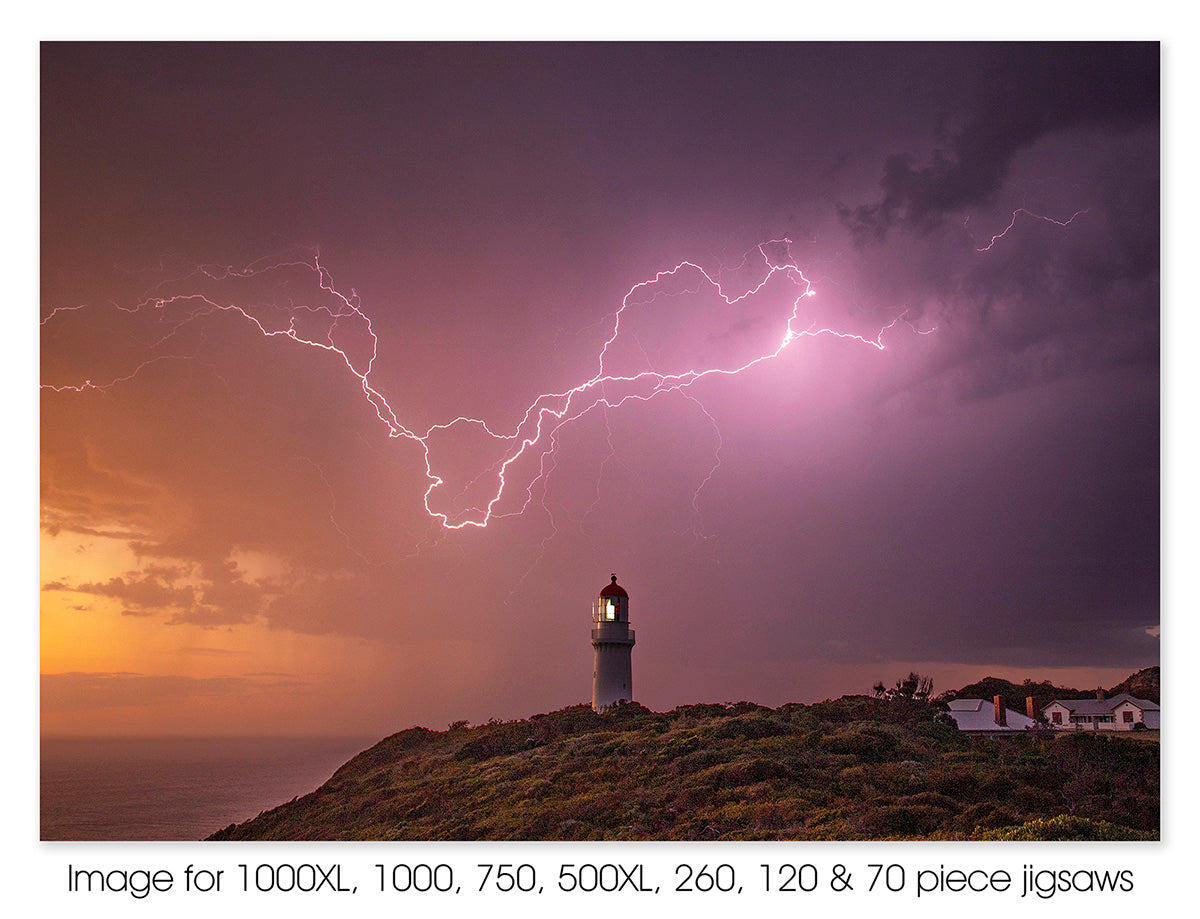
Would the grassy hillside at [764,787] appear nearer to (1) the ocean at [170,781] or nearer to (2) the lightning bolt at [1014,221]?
(1) the ocean at [170,781]

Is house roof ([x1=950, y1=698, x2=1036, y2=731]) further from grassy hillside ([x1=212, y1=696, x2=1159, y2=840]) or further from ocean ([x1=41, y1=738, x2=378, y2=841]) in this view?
ocean ([x1=41, y1=738, x2=378, y2=841])

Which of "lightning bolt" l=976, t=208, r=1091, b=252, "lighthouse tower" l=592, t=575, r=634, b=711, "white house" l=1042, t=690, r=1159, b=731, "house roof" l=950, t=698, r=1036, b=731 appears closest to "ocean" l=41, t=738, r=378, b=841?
"lighthouse tower" l=592, t=575, r=634, b=711

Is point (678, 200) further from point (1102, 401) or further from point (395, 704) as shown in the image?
point (395, 704)

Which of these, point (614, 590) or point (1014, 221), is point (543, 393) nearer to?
point (614, 590)

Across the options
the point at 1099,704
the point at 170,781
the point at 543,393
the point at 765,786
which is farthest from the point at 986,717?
the point at 170,781

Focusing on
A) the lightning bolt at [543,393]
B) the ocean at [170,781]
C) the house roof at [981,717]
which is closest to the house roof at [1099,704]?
the house roof at [981,717]

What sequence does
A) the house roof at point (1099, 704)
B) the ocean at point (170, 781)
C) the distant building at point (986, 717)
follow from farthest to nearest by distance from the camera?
the distant building at point (986, 717), the house roof at point (1099, 704), the ocean at point (170, 781)
